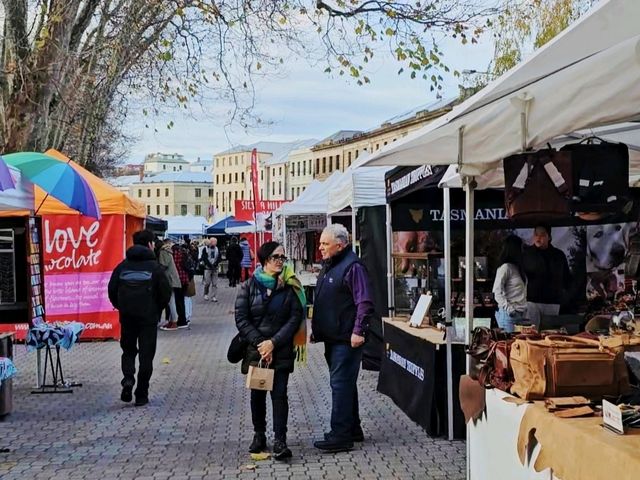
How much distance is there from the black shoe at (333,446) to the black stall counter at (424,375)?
819mm

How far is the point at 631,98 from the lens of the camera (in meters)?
3.18

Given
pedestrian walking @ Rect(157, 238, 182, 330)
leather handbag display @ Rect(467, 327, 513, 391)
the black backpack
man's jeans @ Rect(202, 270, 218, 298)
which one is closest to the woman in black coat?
leather handbag display @ Rect(467, 327, 513, 391)

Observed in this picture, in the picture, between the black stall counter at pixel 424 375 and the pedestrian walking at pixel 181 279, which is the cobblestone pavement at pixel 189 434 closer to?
the black stall counter at pixel 424 375

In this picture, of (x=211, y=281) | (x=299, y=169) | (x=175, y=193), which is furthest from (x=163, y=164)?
(x=211, y=281)

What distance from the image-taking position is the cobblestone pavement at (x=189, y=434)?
5902 millimetres

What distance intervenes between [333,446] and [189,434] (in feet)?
4.82

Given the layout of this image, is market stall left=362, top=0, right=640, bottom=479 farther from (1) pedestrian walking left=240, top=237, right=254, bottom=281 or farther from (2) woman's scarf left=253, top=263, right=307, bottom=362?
(1) pedestrian walking left=240, top=237, right=254, bottom=281

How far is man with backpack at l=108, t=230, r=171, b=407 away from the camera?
26.5ft

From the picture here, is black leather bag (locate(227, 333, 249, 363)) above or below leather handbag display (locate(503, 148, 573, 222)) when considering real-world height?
below

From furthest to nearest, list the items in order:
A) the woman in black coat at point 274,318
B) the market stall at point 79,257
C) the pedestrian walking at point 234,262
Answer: the pedestrian walking at point 234,262, the market stall at point 79,257, the woman in black coat at point 274,318

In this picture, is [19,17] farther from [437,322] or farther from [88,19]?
[437,322]

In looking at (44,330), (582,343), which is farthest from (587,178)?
(44,330)

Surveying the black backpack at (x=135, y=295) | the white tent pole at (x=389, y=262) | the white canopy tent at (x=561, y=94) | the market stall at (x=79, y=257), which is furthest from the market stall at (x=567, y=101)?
the market stall at (x=79, y=257)

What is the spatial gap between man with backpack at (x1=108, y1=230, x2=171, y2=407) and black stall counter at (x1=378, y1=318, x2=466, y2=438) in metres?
2.51
